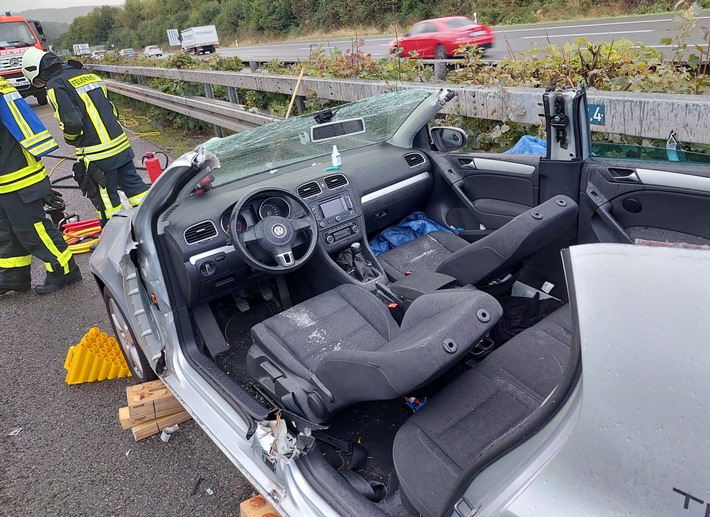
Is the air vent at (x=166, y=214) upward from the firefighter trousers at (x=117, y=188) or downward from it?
upward

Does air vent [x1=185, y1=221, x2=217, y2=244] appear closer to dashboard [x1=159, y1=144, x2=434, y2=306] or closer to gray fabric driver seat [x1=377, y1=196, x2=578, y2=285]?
dashboard [x1=159, y1=144, x2=434, y2=306]

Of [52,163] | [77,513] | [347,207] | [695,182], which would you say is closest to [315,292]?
[347,207]

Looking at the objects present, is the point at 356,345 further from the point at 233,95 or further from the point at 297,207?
the point at 233,95

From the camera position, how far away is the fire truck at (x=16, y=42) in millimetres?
17672

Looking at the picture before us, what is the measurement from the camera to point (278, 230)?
10.4ft

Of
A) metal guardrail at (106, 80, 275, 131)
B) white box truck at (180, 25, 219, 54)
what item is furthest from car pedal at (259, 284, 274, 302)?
white box truck at (180, 25, 219, 54)

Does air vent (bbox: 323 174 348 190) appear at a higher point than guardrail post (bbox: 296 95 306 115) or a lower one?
lower

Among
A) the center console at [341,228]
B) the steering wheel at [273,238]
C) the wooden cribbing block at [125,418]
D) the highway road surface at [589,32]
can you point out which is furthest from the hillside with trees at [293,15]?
the wooden cribbing block at [125,418]

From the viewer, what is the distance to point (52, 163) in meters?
11.3

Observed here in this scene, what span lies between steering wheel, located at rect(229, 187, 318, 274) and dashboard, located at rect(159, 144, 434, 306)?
Result: 5 centimetres

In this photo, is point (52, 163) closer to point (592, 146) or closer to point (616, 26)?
point (592, 146)

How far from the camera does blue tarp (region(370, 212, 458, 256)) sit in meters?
4.32

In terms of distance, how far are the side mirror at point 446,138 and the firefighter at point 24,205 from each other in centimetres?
358

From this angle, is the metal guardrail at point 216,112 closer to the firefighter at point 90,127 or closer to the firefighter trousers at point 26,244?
the firefighter at point 90,127
